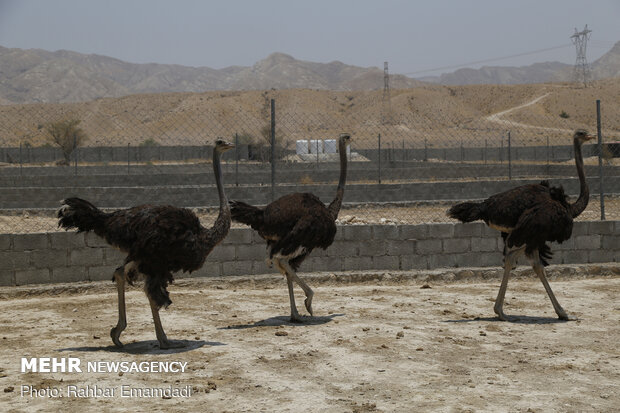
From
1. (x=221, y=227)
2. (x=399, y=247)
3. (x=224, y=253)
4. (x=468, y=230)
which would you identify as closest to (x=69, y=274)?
(x=224, y=253)

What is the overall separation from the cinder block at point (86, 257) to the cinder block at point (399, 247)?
424 centimetres

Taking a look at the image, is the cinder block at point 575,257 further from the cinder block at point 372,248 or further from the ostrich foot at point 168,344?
the ostrich foot at point 168,344

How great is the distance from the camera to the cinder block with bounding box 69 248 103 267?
10.5 meters

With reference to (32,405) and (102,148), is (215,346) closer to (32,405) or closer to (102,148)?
(32,405)

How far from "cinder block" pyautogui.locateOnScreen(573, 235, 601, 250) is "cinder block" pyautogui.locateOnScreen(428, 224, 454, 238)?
203 centimetres

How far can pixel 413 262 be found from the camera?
1131 cm

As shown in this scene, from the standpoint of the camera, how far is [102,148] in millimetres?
47500

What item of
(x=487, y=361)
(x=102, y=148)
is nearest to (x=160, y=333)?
(x=487, y=361)

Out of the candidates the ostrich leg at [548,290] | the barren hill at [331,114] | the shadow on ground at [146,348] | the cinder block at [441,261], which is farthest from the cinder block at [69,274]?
the barren hill at [331,114]

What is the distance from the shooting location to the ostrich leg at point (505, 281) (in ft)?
28.1

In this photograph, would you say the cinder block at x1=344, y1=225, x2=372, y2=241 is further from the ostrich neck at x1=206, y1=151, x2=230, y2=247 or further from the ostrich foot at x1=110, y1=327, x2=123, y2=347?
the ostrich foot at x1=110, y1=327, x2=123, y2=347

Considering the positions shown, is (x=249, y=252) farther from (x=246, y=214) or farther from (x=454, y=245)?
(x=454, y=245)

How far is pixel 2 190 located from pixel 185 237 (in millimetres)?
14365

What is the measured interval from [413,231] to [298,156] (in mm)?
28639
